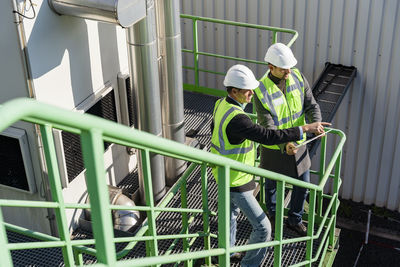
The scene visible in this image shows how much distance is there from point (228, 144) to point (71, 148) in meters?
2.46

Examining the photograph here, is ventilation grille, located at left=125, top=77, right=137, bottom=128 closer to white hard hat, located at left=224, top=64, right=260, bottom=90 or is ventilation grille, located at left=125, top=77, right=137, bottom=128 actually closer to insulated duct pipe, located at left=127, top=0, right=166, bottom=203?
insulated duct pipe, located at left=127, top=0, right=166, bottom=203

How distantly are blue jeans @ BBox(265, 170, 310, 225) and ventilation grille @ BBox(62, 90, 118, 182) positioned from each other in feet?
7.66

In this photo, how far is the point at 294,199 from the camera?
18.8ft

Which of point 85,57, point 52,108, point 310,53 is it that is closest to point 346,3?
point 310,53

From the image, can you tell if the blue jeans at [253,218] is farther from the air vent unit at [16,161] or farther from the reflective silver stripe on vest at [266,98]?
the air vent unit at [16,161]

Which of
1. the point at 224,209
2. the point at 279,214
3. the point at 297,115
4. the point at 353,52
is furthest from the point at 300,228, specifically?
the point at 353,52

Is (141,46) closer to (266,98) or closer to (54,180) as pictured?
(266,98)

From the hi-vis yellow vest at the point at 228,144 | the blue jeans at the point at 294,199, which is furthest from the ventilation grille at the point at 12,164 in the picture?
the blue jeans at the point at 294,199

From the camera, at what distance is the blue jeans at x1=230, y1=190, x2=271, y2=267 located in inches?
192

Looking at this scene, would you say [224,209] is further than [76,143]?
No

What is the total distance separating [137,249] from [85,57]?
232 cm

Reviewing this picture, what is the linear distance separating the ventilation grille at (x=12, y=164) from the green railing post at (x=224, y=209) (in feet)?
12.1

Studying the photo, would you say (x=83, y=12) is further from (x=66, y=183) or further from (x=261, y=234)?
(x=261, y=234)

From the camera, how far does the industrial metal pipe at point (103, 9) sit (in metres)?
5.52
